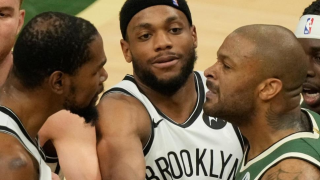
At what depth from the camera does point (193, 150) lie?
13.5 feet

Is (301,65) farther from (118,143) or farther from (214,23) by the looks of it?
(214,23)

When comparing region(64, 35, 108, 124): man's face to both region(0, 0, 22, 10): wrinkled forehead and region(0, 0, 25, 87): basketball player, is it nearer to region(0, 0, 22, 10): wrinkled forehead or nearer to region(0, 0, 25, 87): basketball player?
region(0, 0, 25, 87): basketball player

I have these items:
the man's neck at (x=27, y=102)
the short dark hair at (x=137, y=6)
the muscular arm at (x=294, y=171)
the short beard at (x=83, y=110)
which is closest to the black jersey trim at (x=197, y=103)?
the short dark hair at (x=137, y=6)

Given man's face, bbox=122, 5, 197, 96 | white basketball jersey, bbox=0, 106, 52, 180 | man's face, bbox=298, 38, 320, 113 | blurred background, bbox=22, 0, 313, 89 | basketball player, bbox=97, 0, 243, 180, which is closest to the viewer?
white basketball jersey, bbox=0, 106, 52, 180

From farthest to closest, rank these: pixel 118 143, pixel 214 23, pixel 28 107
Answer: pixel 214 23 < pixel 118 143 < pixel 28 107

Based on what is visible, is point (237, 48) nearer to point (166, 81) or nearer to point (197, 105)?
point (166, 81)

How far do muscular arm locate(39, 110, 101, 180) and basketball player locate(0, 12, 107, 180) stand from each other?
24.7 inches

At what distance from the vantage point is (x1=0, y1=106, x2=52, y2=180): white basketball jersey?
314 centimetres

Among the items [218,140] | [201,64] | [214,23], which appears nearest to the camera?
[218,140]

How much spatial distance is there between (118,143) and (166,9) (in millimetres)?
810

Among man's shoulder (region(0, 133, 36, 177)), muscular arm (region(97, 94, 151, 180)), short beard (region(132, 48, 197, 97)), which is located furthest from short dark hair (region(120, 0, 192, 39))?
man's shoulder (region(0, 133, 36, 177))

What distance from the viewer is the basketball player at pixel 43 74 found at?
323 centimetres

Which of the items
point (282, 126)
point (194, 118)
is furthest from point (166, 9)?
point (282, 126)

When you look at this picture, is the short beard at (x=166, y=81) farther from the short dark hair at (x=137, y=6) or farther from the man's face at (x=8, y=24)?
the man's face at (x=8, y=24)
